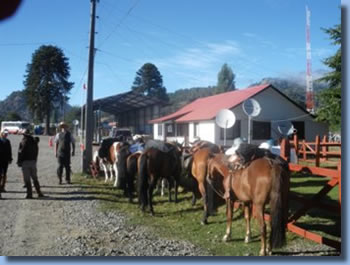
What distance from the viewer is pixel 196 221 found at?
5207 millimetres

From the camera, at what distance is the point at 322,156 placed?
770 cm

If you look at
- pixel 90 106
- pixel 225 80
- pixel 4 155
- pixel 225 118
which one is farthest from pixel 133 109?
pixel 4 155

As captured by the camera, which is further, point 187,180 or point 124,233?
point 187,180

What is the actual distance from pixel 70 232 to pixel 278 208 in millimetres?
2469

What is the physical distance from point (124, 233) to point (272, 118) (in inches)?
276

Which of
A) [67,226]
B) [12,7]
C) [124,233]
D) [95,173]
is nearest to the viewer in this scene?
[12,7]

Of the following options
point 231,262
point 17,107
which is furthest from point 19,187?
point 231,262

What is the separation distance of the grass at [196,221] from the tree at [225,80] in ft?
6.03

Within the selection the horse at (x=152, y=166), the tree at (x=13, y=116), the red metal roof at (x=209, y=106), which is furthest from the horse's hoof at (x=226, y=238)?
the tree at (x=13, y=116)

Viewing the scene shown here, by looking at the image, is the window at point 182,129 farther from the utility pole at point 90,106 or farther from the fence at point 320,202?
the fence at point 320,202

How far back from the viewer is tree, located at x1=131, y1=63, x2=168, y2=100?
14.4ft

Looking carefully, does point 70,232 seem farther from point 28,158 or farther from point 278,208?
point 28,158

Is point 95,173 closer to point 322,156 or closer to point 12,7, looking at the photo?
point 322,156

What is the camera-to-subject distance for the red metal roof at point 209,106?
5.20 meters
